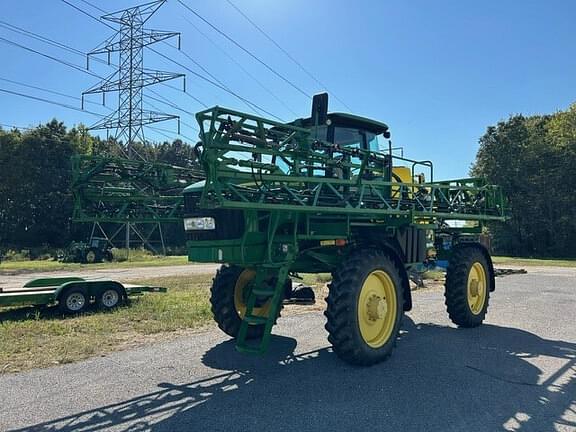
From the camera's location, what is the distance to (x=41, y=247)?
137 ft

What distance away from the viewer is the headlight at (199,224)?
622 centimetres

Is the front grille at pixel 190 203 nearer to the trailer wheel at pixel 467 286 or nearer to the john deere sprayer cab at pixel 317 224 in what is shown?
the john deere sprayer cab at pixel 317 224

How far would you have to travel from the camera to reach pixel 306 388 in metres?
5.24

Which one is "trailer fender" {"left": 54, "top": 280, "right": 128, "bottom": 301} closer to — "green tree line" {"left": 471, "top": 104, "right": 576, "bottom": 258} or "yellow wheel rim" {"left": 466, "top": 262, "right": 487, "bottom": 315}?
"yellow wheel rim" {"left": 466, "top": 262, "right": 487, "bottom": 315}

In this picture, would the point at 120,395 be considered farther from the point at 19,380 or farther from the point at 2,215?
the point at 2,215

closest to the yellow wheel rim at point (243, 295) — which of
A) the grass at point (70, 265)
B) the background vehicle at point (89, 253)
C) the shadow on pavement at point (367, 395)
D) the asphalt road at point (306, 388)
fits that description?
the asphalt road at point (306, 388)

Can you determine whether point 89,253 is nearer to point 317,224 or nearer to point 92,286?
point 92,286

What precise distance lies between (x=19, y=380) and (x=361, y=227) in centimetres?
463

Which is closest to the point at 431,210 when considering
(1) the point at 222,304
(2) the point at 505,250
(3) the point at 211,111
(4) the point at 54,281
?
(1) the point at 222,304

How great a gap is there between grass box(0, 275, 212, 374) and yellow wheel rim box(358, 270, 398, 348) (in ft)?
10.7

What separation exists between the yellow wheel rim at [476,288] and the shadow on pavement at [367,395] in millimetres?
1779

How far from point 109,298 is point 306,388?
20.0ft

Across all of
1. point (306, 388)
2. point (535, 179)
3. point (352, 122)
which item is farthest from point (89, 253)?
point (535, 179)

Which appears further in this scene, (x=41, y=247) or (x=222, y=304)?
Result: (x=41, y=247)
